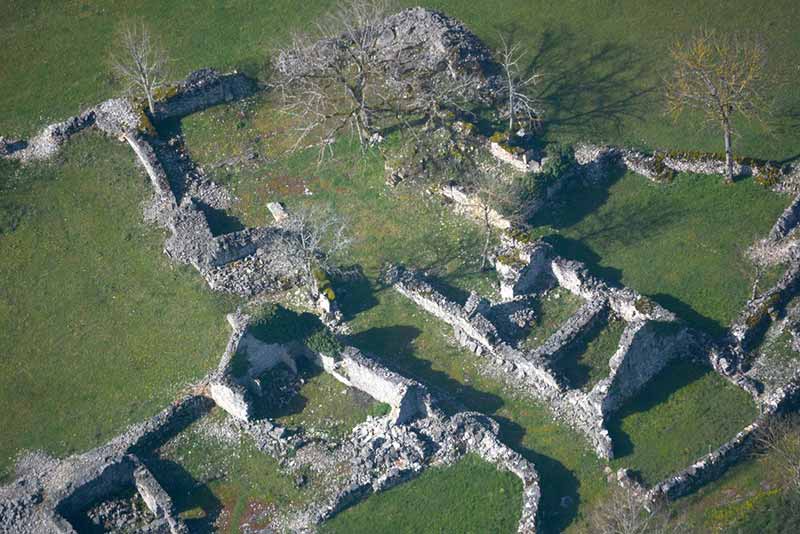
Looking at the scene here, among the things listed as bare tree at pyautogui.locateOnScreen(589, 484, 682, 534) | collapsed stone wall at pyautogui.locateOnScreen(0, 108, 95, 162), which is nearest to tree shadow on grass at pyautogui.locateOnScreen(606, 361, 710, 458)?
bare tree at pyautogui.locateOnScreen(589, 484, 682, 534)

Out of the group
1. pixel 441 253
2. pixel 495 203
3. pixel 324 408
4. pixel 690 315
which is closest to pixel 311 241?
pixel 441 253

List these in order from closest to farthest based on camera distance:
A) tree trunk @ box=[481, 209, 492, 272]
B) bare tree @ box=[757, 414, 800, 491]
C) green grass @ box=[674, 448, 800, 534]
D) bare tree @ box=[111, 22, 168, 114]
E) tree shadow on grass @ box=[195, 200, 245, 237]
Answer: green grass @ box=[674, 448, 800, 534] → bare tree @ box=[757, 414, 800, 491] → tree trunk @ box=[481, 209, 492, 272] → tree shadow on grass @ box=[195, 200, 245, 237] → bare tree @ box=[111, 22, 168, 114]

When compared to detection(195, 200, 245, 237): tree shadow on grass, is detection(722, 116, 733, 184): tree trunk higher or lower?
lower

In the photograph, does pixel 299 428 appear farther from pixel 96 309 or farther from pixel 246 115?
pixel 246 115

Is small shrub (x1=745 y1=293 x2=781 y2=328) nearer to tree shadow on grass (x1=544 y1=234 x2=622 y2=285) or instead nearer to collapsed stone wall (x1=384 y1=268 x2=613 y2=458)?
tree shadow on grass (x1=544 y1=234 x2=622 y2=285)

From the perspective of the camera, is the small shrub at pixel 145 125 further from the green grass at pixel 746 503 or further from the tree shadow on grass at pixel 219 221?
the green grass at pixel 746 503

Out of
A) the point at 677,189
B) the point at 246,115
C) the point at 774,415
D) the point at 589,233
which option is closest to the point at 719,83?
the point at 677,189

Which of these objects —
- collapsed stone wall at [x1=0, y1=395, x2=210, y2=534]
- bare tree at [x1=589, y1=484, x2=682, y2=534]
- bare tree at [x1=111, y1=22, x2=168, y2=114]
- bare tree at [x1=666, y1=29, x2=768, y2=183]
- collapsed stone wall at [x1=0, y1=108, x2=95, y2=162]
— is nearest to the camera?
bare tree at [x1=589, y1=484, x2=682, y2=534]

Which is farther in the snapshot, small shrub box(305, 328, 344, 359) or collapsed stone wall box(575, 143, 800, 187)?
collapsed stone wall box(575, 143, 800, 187)
